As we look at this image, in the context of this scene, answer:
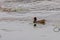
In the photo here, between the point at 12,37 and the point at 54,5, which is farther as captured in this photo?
the point at 54,5

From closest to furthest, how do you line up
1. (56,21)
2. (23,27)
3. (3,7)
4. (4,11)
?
(23,27) < (56,21) < (4,11) < (3,7)

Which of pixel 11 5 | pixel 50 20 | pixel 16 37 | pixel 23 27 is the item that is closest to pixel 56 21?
pixel 50 20

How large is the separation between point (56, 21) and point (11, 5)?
1660 millimetres

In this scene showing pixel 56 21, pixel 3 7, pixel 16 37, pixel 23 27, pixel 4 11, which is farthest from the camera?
pixel 3 7

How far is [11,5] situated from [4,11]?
1.59 ft

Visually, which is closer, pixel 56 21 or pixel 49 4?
pixel 56 21

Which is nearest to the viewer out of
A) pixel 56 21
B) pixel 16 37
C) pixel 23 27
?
pixel 16 37

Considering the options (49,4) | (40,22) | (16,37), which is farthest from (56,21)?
(49,4)

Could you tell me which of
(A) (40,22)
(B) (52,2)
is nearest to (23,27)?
(A) (40,22)

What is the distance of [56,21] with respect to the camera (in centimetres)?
323

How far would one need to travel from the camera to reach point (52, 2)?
15.3 feet

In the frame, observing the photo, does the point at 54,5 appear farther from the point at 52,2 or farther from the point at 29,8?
the point at 29,8

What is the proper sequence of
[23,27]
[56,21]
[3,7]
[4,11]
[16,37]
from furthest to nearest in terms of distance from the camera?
[3,7] → [4,11] → [56,21] → [23,27] → [16,37]

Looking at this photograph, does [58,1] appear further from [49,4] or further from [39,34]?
[39,34]
